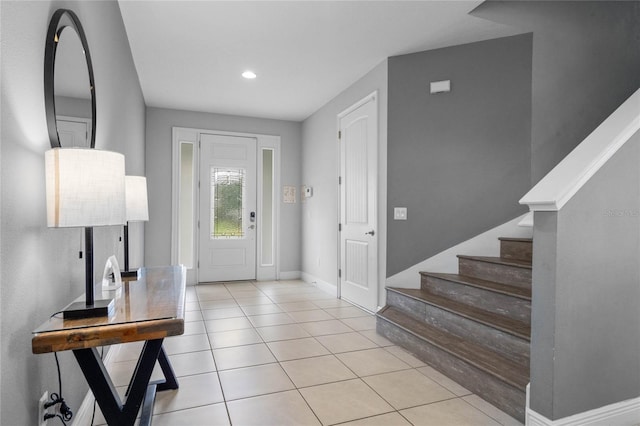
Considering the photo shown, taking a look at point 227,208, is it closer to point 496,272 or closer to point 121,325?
point 496,272

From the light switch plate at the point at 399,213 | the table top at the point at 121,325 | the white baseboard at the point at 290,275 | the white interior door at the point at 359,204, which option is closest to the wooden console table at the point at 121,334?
the table top at the point at 121,325

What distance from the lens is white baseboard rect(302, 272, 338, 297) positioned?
4.89m

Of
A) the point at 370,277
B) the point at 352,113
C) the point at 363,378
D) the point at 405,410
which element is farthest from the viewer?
the point at 352,113

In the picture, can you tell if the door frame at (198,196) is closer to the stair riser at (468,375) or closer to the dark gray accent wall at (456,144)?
the dark gray accent wall at (456,144)

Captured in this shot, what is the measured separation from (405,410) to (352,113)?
334 cm

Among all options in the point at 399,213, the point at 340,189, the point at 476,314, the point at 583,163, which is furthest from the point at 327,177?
the point at 583,163

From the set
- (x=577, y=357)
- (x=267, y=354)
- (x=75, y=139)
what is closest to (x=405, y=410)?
(x=577, y=357)

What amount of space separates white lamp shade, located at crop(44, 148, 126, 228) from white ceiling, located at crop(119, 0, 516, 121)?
2115mm

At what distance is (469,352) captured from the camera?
2424mm

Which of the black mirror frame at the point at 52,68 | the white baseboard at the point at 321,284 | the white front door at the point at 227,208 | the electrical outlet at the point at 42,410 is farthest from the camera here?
the white front door at the point at 227,208

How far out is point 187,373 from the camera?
101 inches

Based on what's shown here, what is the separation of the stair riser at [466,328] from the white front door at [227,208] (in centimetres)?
306

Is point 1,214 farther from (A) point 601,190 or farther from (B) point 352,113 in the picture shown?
(B) point 352,113

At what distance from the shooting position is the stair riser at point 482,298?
2445 millimetres
